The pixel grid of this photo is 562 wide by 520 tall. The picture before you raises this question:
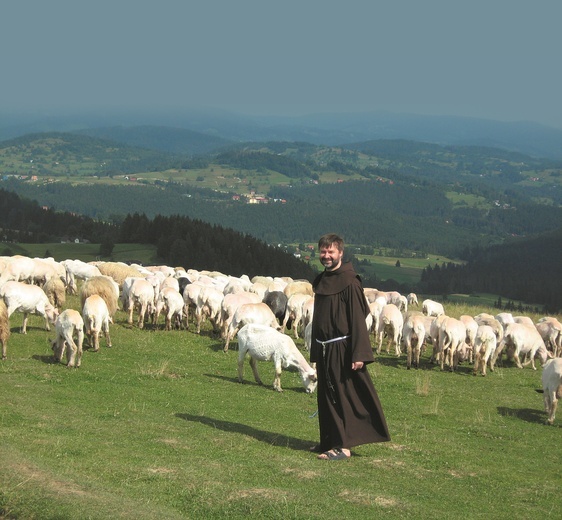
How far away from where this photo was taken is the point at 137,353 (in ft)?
68.7

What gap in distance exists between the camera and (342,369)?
37.8 ft

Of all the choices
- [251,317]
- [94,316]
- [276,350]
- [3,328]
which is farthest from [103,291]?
[276,350]

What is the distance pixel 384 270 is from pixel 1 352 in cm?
15793

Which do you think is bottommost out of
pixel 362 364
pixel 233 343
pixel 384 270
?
pixel 384 270

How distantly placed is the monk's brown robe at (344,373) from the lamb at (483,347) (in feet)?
40.2

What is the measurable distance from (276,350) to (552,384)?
19.4 ft

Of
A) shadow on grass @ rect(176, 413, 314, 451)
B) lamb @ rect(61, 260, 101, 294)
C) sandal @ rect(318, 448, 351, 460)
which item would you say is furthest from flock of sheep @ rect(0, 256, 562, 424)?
sandal @ rect(318, 448, 351, 460)

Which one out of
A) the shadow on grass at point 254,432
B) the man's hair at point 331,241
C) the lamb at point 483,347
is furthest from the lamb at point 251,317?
the man's hair at point 331,241

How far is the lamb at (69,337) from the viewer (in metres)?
17.9

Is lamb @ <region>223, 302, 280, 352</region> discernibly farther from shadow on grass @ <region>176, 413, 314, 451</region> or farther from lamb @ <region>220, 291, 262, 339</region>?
shadow on grass @ <region>176, 413, 314, 451</region>

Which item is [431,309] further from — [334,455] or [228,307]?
[334,455]

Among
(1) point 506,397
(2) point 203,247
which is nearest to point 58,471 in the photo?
(1) point 506,397

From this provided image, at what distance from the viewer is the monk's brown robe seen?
11.5 meters

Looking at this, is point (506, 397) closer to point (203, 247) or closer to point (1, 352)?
point (1, 352)
